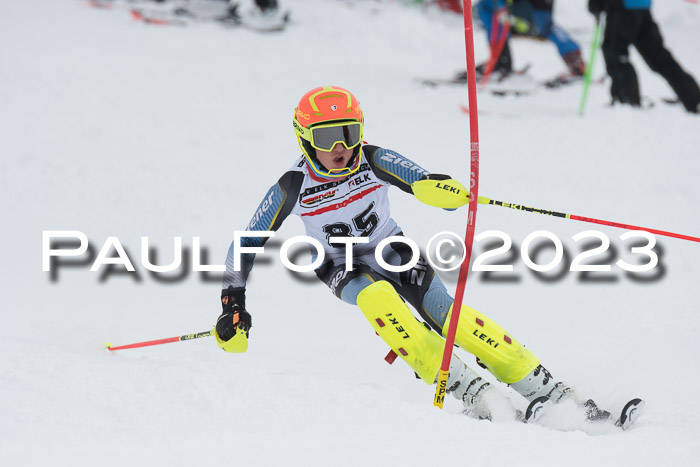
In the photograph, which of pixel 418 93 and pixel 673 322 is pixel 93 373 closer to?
pixel 673 322

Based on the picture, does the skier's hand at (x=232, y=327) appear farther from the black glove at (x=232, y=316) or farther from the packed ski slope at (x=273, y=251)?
the packed ski slope at (x=273, y=251)

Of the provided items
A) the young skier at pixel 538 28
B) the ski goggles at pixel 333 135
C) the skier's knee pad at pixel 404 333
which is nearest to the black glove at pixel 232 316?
the skier's knee pad at pixel 404 333

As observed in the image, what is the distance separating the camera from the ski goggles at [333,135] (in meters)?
3.44

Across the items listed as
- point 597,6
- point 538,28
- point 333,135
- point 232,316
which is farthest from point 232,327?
point 538,28

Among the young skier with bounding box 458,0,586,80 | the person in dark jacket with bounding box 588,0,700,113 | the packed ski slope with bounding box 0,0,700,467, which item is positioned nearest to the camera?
the packed ski slope with bounding box 0,0,700,467

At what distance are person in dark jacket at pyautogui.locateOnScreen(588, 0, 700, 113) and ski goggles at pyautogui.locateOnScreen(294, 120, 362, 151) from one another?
5761mm

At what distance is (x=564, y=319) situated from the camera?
486 cm

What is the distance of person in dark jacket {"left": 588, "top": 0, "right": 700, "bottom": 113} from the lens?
7.97m

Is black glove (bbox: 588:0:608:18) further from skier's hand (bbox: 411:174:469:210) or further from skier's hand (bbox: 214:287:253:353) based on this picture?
skier's hand (bbox: 214:287:253:353)

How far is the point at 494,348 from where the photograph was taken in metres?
3.37

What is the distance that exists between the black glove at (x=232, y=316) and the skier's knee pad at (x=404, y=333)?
2.19 feet

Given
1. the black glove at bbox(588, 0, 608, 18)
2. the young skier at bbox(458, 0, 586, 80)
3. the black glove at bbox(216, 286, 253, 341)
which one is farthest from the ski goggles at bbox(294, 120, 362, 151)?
the young skier at bbox(458, 0, 586, 80)

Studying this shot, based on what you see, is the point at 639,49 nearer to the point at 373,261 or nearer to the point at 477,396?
the point at 373,261

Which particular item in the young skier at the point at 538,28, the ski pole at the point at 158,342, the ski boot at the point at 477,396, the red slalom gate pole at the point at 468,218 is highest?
the young skier at the point at 538,28
